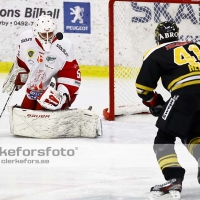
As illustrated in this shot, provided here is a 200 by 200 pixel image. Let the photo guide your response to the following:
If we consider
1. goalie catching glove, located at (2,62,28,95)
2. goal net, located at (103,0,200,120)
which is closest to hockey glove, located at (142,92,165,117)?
goalie catching glove, located at (2,62,28,95)

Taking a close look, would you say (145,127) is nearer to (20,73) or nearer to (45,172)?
(20,73)

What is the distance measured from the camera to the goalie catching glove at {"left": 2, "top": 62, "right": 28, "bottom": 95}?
4.54m

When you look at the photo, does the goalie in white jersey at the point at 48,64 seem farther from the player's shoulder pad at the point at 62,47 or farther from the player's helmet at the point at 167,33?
the player's helmet at the point at 167,33

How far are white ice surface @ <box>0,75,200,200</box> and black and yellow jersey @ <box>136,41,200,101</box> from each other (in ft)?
1.58

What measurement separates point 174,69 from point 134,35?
2.94 m

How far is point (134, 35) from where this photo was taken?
5.84 meters

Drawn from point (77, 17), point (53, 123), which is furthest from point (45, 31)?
point (77, 17)

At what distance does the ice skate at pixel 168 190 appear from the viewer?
9.48ft

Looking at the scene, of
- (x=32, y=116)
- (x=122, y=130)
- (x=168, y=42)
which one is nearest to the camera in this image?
(x=168, y=42)

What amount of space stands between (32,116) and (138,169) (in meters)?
1.02

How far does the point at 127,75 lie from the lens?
18.0 feet

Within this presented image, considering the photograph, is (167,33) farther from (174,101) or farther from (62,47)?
(62,47)

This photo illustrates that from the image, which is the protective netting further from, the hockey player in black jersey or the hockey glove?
the hockey player in black jersey

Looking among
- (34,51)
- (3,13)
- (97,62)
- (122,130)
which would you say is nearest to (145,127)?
(122,130)
